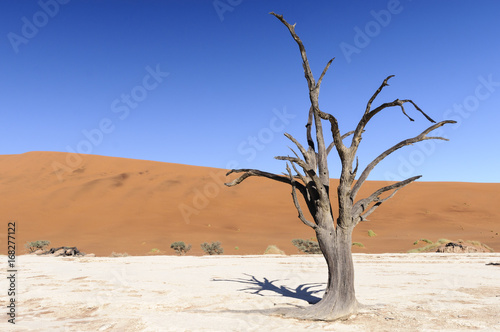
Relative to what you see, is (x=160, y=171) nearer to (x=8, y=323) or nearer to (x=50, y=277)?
(x=50, y=277)

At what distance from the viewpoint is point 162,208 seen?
4000 centimetres

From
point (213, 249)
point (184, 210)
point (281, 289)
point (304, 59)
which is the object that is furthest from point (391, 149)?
point (184, 210)

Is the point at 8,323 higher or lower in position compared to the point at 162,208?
lower

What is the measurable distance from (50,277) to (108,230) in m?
20.4

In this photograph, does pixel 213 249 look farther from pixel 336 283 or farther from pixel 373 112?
pixel 373 112

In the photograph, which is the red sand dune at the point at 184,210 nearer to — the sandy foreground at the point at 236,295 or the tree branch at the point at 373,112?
the sandy foreground at the point at 236,295

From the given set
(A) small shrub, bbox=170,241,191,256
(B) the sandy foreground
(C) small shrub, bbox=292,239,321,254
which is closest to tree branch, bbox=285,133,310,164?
(B) the sandy foreground

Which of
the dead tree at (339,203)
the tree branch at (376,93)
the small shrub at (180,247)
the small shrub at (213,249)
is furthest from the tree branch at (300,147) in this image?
the small shrub at (180,247)

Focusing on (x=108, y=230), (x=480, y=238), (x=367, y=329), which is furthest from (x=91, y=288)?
(x=480, y=238)

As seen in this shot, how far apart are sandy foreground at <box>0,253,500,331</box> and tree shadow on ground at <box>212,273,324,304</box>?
26 millimetres

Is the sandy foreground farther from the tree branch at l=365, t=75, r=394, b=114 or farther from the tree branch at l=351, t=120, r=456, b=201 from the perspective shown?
the tree branch at l=365, t=75, r=394, b=114

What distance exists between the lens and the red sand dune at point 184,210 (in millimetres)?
28006

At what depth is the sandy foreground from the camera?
21.2 feet

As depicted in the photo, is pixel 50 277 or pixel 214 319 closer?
pixel 214 319
